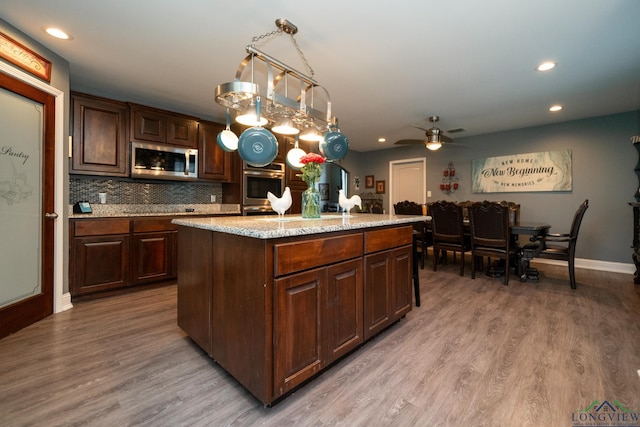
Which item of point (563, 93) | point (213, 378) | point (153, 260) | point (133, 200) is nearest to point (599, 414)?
point (213, 378)

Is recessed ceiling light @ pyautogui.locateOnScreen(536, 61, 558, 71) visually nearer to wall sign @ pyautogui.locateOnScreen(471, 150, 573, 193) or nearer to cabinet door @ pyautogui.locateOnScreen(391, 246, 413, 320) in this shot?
cabinet door @ pyautogui.locateOnScreen(391, 246, 413, 320)

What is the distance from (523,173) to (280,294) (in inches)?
209

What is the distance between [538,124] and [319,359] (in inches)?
210

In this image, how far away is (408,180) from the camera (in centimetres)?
645

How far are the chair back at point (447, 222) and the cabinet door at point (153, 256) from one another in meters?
3.56

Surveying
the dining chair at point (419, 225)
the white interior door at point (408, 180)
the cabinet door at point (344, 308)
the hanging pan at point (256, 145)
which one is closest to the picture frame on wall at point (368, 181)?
the white interior door at point (408, 180)

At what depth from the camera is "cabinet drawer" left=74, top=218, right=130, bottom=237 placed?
9.37ft

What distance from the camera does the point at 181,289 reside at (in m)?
2.07

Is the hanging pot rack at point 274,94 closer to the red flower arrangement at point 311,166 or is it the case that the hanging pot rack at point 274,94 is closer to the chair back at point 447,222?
the red flower arrangement at point 311,166

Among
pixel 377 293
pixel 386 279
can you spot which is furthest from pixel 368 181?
pixel 377 293

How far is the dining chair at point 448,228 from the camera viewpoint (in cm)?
378

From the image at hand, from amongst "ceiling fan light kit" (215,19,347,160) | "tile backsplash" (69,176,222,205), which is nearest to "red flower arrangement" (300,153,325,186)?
"ceiling fan light kit" (215,19,347,160)

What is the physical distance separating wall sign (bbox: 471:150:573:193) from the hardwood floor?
2632 millimetres

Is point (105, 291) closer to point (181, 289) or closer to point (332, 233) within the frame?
point (181, 289)
